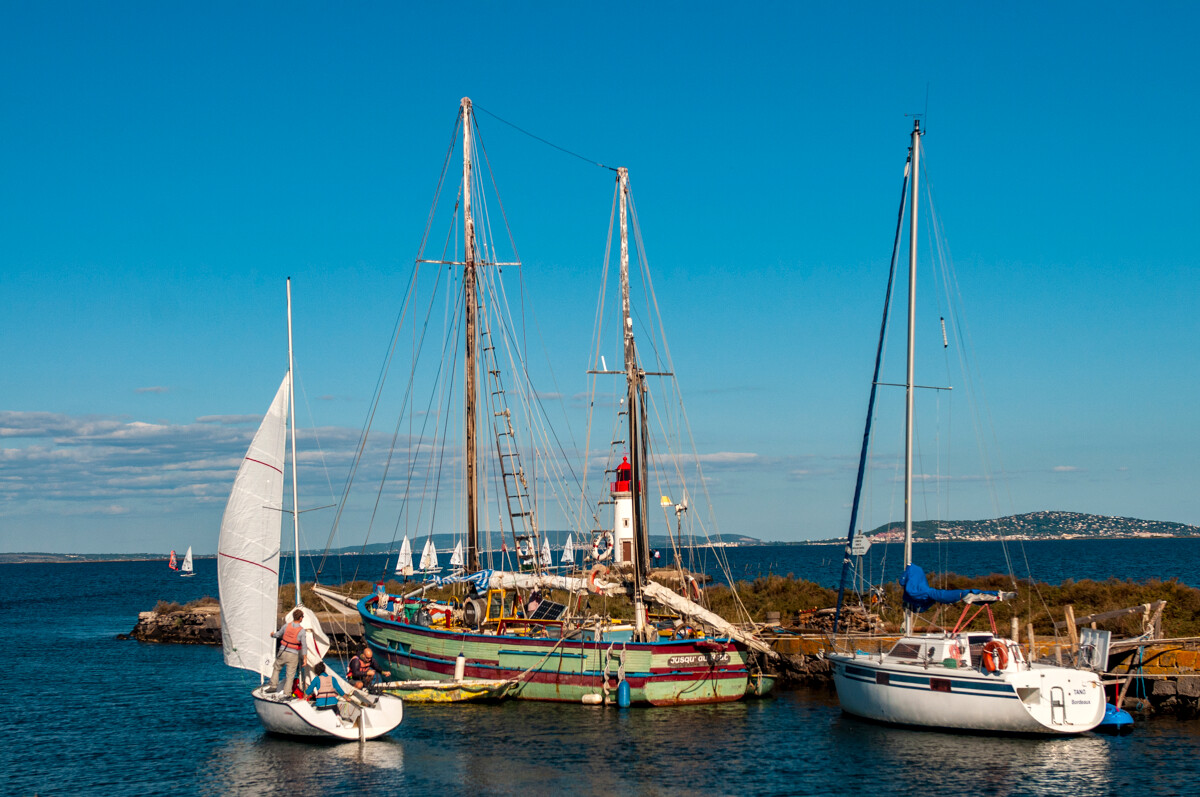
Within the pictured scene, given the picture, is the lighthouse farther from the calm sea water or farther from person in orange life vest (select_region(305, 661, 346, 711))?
person in orange life vest (select_region(305, 661, 346, 711))

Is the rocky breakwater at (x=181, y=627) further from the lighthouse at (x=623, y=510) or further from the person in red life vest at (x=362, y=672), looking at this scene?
the person in red life vest at (x=362, y=672)

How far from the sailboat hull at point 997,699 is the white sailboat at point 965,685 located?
0.09 feet

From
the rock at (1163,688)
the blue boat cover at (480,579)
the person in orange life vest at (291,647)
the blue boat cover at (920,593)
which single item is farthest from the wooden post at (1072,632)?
the person in orange life vest at (291,647)

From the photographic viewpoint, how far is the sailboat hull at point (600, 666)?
108 ft

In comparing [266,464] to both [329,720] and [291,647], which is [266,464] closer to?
[291,647]

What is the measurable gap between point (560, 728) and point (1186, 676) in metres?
18.7

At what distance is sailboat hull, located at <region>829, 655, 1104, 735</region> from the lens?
26969 millimetres

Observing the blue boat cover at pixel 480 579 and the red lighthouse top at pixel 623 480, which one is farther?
the red lighthouse top at pixel 623 480

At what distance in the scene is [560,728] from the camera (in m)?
29.8

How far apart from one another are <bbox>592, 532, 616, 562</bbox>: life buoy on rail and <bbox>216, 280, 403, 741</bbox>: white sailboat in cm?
1767

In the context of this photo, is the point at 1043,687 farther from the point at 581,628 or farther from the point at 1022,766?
the point at 581,628

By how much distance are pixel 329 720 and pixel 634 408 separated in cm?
1554

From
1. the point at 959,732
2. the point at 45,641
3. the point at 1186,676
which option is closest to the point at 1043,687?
the point at 959,732

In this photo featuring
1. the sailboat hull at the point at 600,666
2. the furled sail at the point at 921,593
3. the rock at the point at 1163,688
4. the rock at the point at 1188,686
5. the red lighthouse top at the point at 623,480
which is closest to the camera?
the rock at the point at 1188,686
